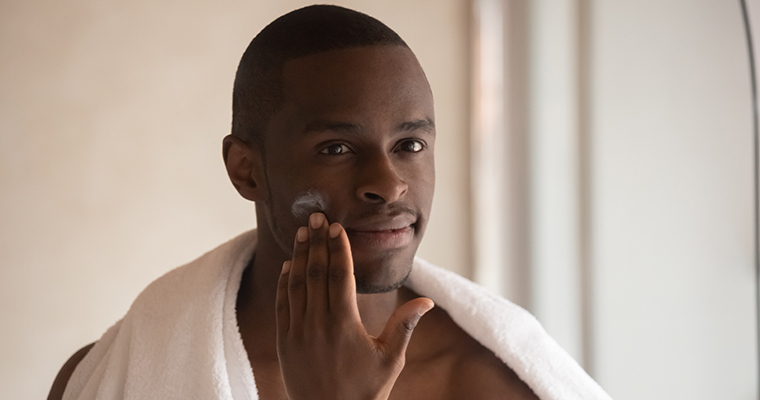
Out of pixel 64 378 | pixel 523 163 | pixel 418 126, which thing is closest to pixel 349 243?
pixel 418 126

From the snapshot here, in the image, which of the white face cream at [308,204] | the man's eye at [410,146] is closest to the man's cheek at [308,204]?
the white face cream at [308,204]

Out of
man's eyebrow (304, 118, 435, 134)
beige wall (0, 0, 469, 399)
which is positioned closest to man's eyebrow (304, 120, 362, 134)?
man's eyebrow (304, 118, 435, 134)

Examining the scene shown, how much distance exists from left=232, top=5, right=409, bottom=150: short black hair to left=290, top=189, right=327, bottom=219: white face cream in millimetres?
97

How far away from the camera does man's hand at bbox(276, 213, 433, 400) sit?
0.52m

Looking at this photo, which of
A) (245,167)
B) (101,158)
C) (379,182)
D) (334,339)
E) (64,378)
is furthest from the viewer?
(101,158)

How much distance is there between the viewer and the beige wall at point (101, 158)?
1.06 metres

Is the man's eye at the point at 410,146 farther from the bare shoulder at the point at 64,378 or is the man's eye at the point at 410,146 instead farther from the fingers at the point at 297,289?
the bare shoulder at the point at 64,378

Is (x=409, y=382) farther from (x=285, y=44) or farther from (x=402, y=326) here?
(x=285, y=44)

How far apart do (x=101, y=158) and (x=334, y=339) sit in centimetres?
79

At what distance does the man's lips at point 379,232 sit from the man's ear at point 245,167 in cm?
15

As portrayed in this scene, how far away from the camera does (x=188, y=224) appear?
122 centimetres

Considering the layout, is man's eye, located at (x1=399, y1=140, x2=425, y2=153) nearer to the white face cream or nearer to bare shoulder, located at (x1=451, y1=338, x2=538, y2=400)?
the white face cream

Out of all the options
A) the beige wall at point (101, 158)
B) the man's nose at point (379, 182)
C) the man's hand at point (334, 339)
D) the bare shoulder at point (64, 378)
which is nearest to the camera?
the man's hand at point (334, 339)

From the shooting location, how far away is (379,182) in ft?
2.05
